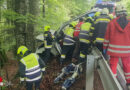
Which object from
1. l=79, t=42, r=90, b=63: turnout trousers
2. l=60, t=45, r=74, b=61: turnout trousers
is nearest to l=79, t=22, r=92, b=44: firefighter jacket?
l=79, t=42, r=90, b=63: turnout trousers

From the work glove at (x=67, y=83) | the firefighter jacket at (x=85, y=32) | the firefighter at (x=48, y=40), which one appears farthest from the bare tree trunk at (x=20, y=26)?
the work glove at (x=67, y=83)

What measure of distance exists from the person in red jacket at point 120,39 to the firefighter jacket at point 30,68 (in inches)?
83.7

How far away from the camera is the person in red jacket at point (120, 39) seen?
2.96 metres

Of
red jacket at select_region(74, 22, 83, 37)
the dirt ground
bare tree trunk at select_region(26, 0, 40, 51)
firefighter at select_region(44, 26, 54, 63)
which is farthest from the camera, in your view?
bare tree trunk at select_region(26, 0, 40, 51)

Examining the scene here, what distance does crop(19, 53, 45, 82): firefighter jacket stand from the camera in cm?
367

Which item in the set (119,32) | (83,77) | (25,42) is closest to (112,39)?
(119,32)

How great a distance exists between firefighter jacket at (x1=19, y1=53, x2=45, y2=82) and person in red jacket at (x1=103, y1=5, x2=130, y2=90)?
2.13 m

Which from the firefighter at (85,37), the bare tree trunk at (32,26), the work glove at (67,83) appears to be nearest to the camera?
the work glove at (67,83)

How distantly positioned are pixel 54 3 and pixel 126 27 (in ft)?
17.5

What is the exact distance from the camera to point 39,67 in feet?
12.8

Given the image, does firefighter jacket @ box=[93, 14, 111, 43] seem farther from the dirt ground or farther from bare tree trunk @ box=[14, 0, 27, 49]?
bare tree trunk @ box=[14, 0, 27, 49]

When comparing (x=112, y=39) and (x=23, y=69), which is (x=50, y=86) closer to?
(x=23, y=69)

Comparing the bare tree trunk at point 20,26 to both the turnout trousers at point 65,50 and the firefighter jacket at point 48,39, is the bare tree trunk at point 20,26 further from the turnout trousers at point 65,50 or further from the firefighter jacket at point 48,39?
the turnout trousers at point 65,50

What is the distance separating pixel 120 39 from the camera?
304 cm
